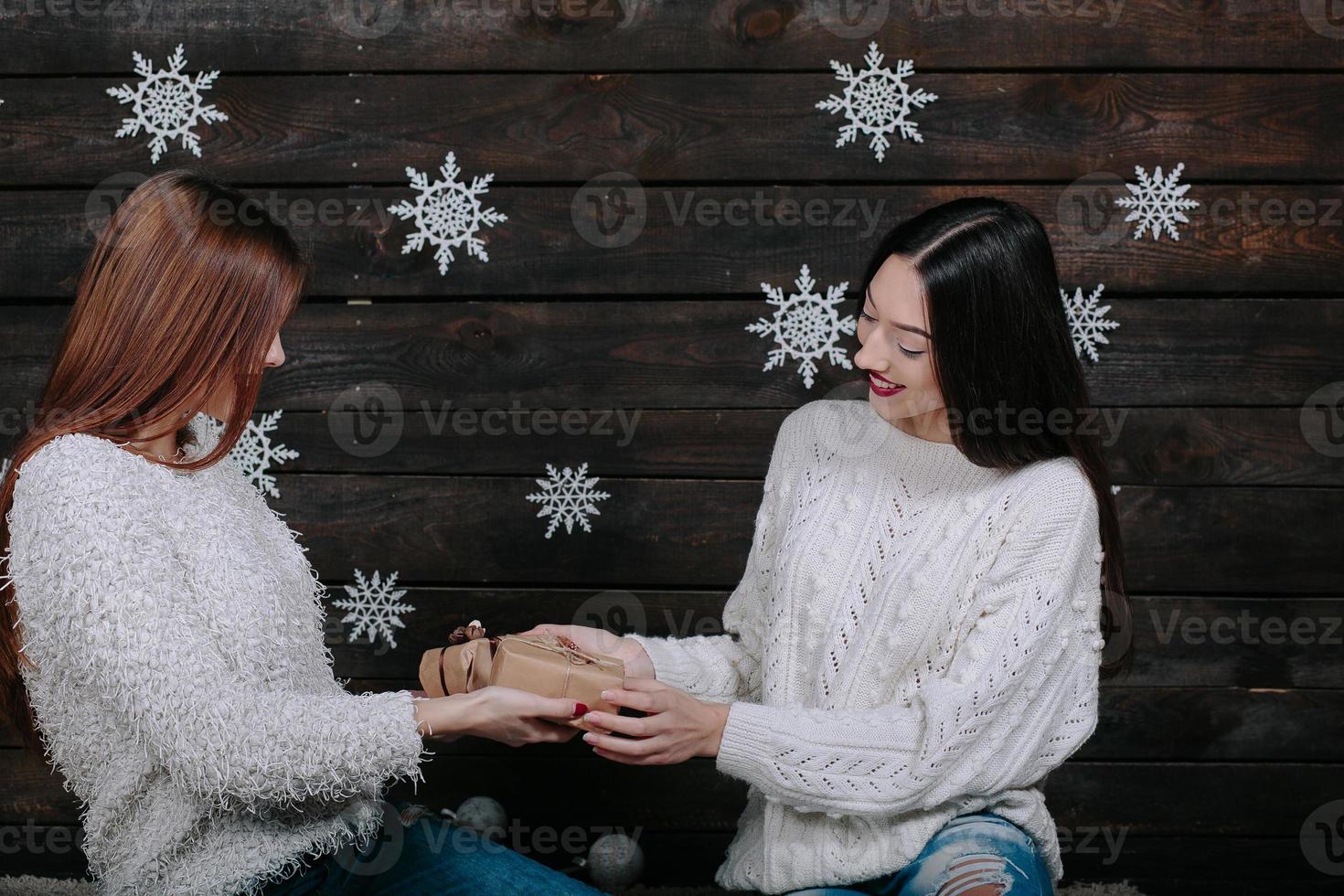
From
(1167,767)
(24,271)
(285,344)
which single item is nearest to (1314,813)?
(1167,767)

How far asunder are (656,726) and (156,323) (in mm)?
686

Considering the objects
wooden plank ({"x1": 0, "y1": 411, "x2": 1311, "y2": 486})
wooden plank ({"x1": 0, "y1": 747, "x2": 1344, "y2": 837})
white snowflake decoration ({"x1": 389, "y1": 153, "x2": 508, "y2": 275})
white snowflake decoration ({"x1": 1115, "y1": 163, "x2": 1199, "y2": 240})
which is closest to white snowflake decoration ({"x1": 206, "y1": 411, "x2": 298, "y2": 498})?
wooden plank ({"x1": 0, "y1": 411, "x2": 1311, "y2": 486})

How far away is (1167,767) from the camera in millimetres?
2131

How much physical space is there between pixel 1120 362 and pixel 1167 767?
2.48 feet

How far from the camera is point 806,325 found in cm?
203

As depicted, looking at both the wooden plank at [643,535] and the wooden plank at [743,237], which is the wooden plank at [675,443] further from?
the wooden plank at [743,237]

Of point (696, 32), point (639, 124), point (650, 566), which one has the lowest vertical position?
point (650, 566)

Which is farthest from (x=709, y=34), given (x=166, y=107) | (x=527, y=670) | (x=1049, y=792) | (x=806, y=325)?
(x=1049, y=792)

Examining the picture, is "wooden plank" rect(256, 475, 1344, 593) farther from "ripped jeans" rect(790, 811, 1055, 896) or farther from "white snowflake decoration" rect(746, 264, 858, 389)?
"ripped jeans" rect(790, 811, 1055, 896)

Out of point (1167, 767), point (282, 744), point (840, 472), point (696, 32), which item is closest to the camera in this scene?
point (282, 744)

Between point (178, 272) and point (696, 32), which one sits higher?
point (696, 32)

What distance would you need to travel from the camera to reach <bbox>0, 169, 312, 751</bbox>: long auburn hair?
1.19m

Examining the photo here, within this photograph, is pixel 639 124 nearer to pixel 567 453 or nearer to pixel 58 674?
pixel 567 453

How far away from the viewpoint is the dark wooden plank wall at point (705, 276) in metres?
1.99
